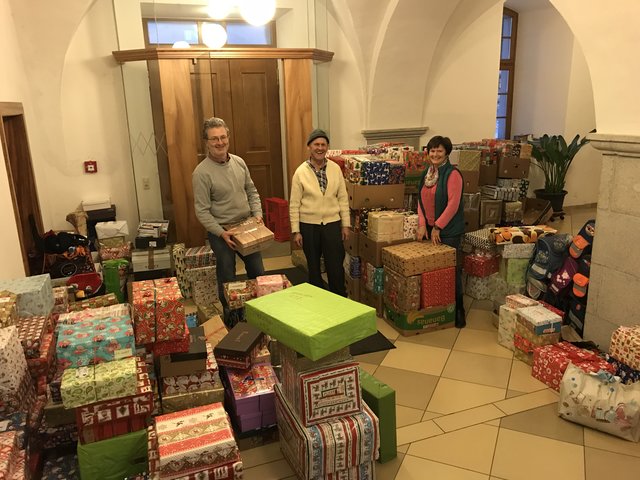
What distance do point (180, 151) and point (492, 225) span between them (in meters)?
3.63

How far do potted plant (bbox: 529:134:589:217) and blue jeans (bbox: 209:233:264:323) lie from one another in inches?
214

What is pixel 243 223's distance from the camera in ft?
12.5

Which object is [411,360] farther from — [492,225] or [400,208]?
[492,225]

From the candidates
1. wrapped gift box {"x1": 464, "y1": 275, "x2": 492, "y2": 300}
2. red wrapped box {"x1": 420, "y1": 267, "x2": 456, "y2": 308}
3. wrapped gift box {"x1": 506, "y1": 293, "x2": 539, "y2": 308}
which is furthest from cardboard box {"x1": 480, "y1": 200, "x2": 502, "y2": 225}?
wrapped gift box {"x1": 506, "y1": 293, "x2": 539, "y2": 308}

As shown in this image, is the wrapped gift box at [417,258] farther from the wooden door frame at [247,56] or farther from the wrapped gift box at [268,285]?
the wooden door frame at [247,56]

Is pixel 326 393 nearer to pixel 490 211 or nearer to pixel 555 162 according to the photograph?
pixel 490 211

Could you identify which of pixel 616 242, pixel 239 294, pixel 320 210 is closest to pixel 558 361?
pixel 616 242

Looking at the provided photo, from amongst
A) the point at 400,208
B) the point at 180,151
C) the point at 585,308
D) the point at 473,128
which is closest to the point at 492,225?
the point at 400,208

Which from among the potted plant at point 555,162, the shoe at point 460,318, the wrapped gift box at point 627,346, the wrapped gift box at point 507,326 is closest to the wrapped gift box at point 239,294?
the shoe at point 460,318

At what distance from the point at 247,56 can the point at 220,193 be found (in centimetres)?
275

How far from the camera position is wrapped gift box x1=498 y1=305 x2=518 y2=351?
3.75 meters

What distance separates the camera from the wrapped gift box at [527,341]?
11.4 feet

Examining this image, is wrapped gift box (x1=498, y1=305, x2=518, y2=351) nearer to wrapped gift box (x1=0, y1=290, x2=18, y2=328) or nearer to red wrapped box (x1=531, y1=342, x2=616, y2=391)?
red wrapped box (x1=531, y1=342, x2=616, y2=391)

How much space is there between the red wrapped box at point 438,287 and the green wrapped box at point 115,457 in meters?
2.47
